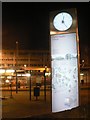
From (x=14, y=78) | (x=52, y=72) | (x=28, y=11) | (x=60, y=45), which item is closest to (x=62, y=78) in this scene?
(x=52, y=72)

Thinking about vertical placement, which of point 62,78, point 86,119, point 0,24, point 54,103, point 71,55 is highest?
point 0,24

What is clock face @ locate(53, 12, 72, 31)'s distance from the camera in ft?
12.3

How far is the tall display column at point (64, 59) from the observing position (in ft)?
12.1

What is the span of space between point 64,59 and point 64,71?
148 mm

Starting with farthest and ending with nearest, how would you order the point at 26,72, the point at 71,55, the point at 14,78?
1. the point at 26,72
2. the point at 14,78
3. the point at 71,55

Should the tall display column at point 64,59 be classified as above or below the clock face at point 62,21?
below

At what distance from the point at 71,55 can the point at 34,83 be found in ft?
15.5

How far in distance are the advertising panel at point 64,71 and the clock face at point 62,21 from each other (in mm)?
99

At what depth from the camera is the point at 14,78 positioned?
7492 mm

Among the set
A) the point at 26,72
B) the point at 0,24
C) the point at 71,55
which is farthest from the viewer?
the point at 26,72

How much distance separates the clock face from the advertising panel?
10 centimetres

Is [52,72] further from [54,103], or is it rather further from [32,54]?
[32,54]

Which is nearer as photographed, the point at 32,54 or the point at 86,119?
the point at 86,119

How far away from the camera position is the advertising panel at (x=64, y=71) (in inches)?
145
